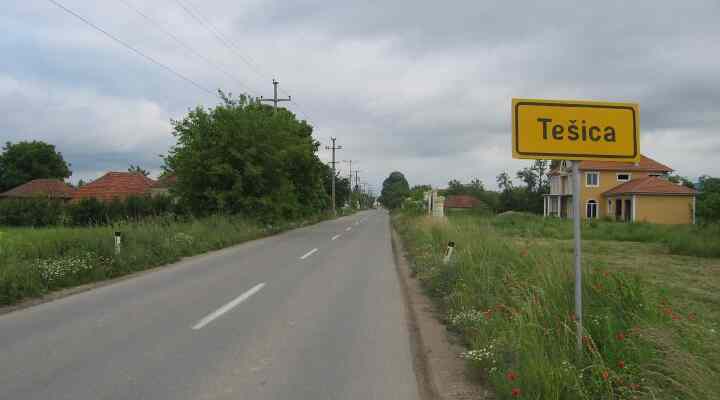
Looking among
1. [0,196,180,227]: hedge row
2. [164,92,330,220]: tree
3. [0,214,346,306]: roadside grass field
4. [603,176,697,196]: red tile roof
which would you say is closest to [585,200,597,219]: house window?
[603,176,697,196]: red tile roof

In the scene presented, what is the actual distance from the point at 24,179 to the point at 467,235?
2869 inches

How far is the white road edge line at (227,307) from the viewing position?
279 inches

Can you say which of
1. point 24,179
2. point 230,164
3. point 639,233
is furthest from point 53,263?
point 24,179

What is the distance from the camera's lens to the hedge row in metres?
30.3

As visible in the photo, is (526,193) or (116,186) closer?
(116,186)

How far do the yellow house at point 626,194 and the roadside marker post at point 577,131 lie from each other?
42.1 m

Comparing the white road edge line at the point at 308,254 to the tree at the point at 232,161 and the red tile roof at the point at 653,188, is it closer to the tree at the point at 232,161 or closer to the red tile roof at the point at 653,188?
the tree at the point at 232,161

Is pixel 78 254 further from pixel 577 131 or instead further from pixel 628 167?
pixel 628 167

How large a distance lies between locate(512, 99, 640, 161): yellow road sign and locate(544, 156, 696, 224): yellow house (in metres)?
42.1

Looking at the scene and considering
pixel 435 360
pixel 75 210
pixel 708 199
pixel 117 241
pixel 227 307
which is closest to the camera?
pixel 435 360

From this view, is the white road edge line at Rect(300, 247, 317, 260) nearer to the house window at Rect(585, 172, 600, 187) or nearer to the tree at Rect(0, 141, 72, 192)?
the house window at Rect(585, 172, 600, 187)

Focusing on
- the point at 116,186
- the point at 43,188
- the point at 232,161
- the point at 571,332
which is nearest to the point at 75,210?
the point at 232,161

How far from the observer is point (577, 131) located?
4.52 metres

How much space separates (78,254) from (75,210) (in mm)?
23615
